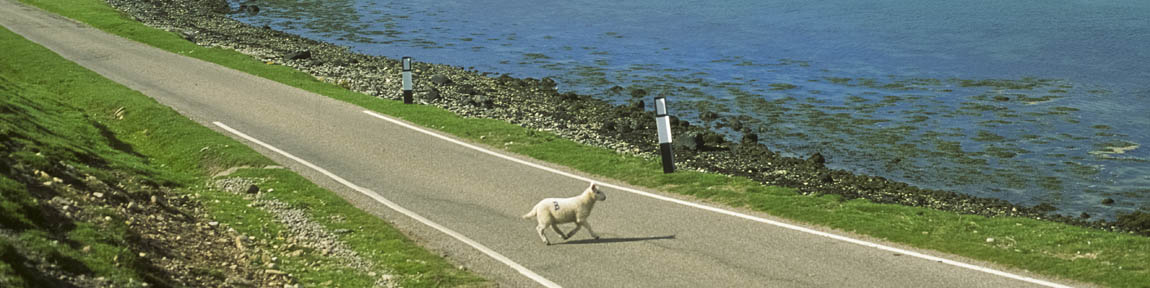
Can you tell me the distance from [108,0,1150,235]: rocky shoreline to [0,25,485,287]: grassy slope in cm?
1087

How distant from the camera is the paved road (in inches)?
556

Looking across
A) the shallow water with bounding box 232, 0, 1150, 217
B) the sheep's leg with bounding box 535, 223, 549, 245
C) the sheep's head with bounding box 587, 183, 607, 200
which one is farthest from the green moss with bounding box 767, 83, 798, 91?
the sheep's head with bounding box 587, 183, 607, 200

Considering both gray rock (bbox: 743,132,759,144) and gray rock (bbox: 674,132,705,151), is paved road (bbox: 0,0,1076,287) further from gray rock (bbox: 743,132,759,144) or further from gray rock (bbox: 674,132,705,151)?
gray rock (bbox: 743,132,759,144)

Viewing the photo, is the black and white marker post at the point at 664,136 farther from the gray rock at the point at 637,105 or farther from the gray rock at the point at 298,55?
the gray rock at the point at 298,55

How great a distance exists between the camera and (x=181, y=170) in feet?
73.9

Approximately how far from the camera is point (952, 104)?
42.2 m

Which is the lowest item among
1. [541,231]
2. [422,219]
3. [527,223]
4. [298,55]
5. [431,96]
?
[298,55]

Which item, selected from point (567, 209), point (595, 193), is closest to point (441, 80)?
point (567, 209)

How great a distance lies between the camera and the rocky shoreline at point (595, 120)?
85.9ft

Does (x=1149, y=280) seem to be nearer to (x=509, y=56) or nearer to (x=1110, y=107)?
(x=1110, y=107)

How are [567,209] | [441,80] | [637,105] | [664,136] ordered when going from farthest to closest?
1. [441,80]
2. [637,105]
3. [664,136]
4. [567,209]

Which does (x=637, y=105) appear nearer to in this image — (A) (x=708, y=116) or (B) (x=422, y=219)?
(A) (x=708, y=116)

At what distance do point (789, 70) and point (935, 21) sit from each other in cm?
2818

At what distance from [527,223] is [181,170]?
1053 centimetres
